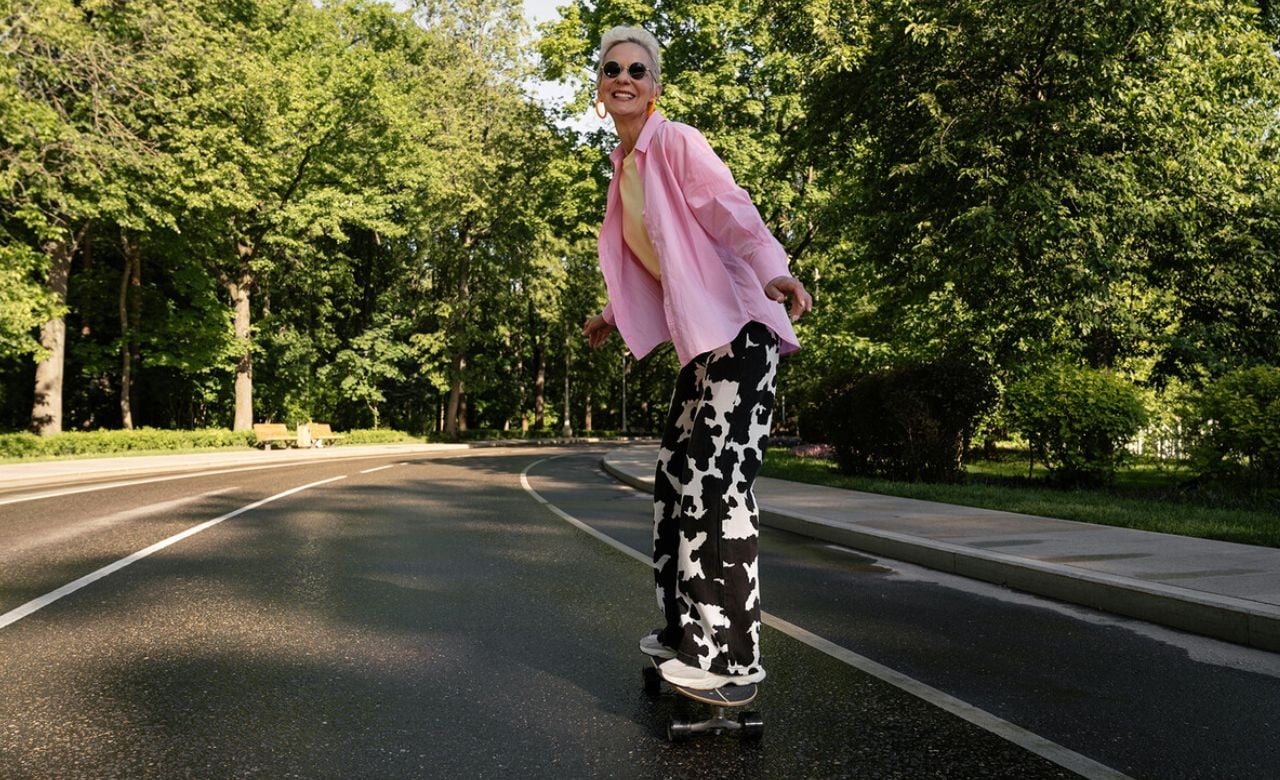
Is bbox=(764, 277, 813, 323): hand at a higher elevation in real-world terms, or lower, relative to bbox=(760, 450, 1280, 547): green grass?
higher

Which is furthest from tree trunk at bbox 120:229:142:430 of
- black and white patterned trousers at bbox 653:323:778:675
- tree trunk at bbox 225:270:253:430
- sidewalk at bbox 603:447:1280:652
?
black and white patterned trousers at bbox 653:323:778:675

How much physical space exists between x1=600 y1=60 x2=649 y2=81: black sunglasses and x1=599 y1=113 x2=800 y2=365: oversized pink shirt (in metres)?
0.16

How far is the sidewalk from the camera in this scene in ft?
15.2

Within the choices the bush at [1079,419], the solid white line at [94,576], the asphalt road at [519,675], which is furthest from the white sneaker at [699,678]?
the bush at [1079,419]

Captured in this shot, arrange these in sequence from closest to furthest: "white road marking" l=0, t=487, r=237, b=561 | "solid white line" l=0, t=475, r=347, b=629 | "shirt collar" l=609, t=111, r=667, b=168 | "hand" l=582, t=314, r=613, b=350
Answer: "shirt collar" l=609, t=111, r=667, b=168, "hand" l=582, t=314, r=613, b=350, "solid white line" l=0, t=475, r=347, b=629, "white road marking" l=0, t=487, r=237, b=561

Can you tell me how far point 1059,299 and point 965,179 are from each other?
216 cm

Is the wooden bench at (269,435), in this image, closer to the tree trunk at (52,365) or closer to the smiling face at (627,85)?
the tree trunk at (52,365)

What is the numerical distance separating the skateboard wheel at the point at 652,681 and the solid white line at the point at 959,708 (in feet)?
3.12

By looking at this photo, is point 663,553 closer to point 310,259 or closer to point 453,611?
point 453,611

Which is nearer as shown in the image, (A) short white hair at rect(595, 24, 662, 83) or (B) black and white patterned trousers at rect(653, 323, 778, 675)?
(B) black and white patterned trousers at rect(653, 323, 778, 675)

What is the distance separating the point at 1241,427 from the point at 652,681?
858 centimetres

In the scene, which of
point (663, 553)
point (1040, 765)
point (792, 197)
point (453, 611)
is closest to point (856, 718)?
point (1040, 765)

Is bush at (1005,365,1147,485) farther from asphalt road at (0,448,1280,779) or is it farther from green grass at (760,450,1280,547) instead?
asphalt road at (0,448,1280,779)

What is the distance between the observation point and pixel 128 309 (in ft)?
106
